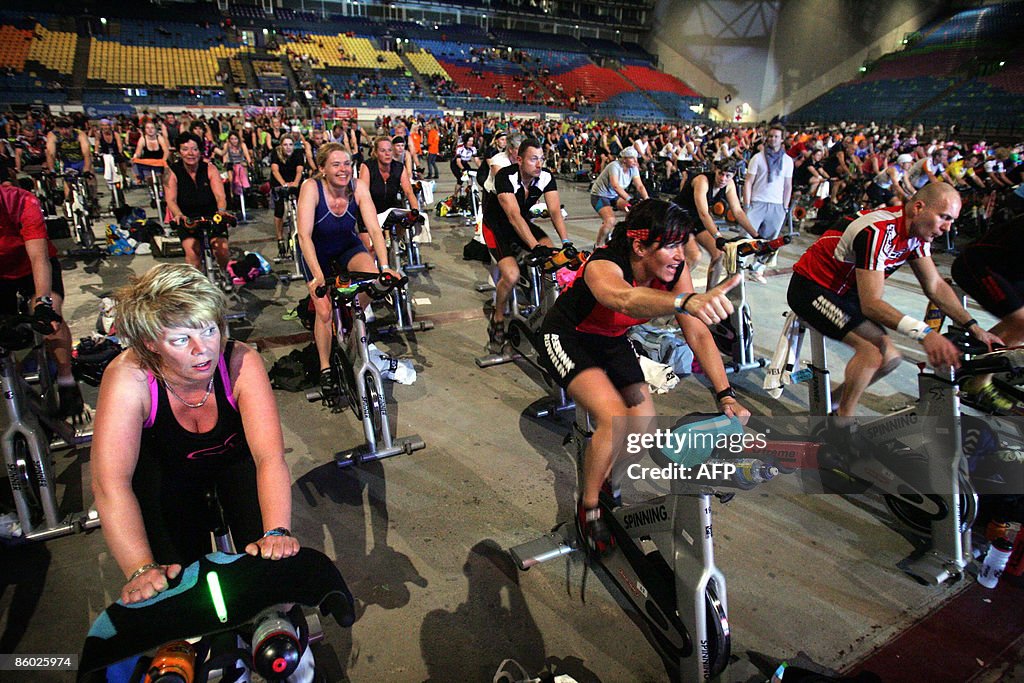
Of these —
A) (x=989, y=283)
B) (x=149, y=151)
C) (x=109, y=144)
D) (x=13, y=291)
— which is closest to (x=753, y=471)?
(x=989, y=283)

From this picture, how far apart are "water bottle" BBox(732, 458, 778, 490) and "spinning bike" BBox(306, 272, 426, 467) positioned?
246cm

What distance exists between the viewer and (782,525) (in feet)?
10.6

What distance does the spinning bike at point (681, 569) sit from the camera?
1911 mm

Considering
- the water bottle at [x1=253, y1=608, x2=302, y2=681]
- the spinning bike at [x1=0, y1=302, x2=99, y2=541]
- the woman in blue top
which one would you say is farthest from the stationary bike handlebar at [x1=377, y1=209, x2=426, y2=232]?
the water bottle at [x1=253, y1=608, x2=302, y2=681]

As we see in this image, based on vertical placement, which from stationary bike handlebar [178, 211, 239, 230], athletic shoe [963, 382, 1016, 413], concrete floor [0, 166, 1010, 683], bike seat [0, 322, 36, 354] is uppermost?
stationary bike handlebar [178, 211, 239, 230]

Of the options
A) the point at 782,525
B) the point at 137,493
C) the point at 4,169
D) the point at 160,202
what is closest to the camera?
the point at 137,493

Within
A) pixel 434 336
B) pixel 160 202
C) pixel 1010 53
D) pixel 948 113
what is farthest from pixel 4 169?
pixel 1010 53

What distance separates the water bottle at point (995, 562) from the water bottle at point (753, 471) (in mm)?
1938

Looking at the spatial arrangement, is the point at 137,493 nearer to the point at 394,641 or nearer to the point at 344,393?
the point at 394,641

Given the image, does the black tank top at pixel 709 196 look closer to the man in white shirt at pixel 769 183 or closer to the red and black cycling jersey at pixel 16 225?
the man in white shirt at pixel 769 183

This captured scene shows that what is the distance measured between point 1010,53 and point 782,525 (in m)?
41.6

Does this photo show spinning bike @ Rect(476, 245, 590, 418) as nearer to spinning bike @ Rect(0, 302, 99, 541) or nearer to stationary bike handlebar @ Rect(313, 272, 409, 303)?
stationary bike handlebar @ Rect(313, 272, 409, 303)

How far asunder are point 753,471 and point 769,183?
6.53 meters

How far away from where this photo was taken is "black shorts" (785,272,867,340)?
3604mm
